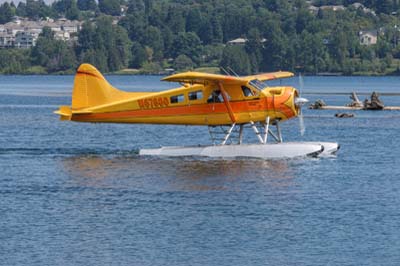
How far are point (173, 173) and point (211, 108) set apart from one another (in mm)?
3176

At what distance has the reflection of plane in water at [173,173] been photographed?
2875 centimetres

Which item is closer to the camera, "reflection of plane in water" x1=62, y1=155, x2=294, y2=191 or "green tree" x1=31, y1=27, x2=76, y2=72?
"reflection of plane in water" x1=62, y1=155, x2=294, y2=191

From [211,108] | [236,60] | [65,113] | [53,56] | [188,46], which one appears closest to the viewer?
[211,108]

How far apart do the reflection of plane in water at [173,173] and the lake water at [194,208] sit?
0.03 meters

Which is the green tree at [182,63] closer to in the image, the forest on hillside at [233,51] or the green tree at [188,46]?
the forest on hillside at [233,51]

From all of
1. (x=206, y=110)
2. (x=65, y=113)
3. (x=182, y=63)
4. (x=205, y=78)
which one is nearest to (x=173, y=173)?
(x=205, y=78)

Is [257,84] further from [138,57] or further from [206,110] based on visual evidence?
[138,57]

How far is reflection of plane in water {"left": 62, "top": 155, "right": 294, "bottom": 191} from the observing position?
94.3 ft

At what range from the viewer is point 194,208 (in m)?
25.5

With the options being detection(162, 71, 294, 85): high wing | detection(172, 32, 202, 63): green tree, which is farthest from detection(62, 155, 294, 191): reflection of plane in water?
detection(172, 32, 202, 63): green tree

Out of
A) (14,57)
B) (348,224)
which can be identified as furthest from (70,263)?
(14,57)

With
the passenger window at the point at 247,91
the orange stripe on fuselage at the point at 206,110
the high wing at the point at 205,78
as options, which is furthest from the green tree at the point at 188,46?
the high wing at the point at 205,78

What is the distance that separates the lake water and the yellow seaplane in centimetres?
60

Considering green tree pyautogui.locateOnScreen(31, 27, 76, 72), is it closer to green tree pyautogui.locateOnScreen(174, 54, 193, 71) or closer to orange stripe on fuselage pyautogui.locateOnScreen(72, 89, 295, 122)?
green tree pyautogui.locateOnScreen(174, 54, 193, 71)
